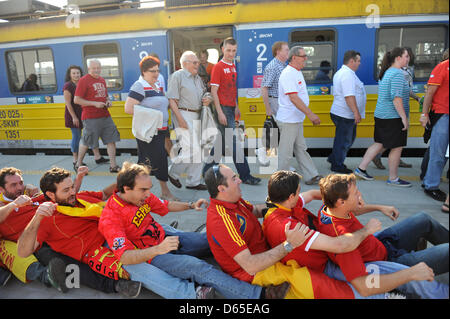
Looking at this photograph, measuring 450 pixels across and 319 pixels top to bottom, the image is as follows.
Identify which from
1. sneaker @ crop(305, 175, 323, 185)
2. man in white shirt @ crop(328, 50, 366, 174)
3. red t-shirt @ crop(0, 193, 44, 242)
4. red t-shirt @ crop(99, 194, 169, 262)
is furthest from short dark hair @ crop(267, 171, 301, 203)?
man in white shirt @ crop(328, 50, 366, 174)

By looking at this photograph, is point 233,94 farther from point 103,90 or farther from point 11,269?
point 11,269

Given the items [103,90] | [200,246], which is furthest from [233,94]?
[200,246]

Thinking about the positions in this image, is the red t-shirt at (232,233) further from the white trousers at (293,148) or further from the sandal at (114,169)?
the sandal at (114,169)

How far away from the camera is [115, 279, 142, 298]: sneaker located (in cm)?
234

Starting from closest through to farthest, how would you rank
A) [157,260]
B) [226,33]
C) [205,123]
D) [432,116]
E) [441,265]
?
[441,265]
[157,260]
[432,116]
[205,123]
[226,33]

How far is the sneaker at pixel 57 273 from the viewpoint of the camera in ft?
7.79

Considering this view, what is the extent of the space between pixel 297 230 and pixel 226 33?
7.26m

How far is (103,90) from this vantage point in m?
5.60

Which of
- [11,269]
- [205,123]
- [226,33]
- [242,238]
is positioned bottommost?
[11,269]

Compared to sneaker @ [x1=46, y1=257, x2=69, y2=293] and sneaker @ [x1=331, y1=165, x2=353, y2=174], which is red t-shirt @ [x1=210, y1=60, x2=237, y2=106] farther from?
sneaker @ [x1=46, y1=257, x2=69, y2=293]

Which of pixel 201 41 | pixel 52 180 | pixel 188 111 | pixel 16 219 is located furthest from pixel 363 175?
pixel 201 41

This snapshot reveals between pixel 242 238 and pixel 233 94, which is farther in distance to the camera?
pixel 233 94

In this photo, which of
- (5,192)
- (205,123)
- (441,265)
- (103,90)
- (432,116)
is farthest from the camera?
(103,90)

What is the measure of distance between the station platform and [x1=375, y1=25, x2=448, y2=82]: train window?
1530mm
